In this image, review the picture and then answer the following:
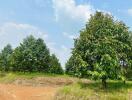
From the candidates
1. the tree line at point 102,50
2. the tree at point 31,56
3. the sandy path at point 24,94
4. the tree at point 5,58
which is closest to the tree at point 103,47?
the tree line at point 102,50

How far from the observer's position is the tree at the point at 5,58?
331ft

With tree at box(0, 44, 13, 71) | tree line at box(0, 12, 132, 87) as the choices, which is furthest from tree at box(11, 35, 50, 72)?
tree line at box(0, 12, 132, 87)

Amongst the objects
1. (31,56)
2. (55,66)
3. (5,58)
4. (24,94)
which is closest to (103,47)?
(24,94)

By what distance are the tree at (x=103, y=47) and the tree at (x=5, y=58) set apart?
211ft

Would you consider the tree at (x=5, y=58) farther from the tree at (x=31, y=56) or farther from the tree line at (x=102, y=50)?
the tree line at (x=102, y=50)

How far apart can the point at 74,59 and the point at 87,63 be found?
166cm

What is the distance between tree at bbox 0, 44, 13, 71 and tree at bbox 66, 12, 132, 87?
2530 inches

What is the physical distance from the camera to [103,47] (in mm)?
34531

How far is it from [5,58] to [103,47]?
71849 mm

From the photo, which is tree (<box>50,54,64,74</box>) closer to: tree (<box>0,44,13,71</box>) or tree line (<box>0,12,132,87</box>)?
tree (<box>0,44,13,71</box>)

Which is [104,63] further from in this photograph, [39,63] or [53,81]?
[39,63]

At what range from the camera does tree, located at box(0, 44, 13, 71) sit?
101 m

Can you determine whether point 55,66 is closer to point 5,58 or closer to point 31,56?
point 31,56

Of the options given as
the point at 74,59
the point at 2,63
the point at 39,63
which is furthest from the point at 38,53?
the point at 74,59
